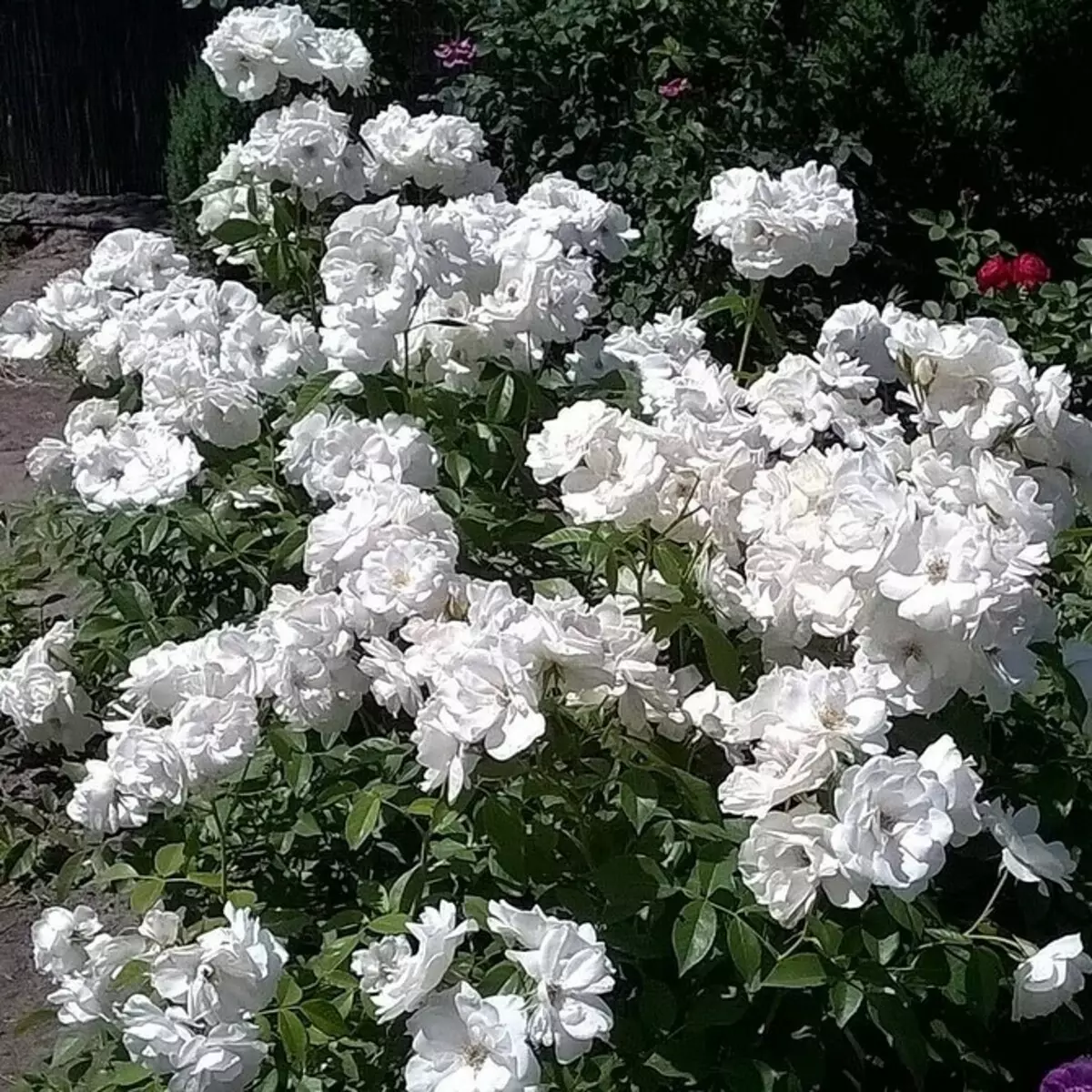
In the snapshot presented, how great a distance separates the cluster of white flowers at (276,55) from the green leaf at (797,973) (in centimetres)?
158

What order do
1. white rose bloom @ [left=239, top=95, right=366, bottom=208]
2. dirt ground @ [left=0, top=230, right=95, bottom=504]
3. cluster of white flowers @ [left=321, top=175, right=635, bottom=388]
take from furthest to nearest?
1. dirt ground @ [left=0, top=230, right=95, bottom=504]
2. white rose bloom @ [left=239, top=95, right=366, bottom=208]
3. cluster of white flowers @ [left=321, top=175, right=635, bottom=388]

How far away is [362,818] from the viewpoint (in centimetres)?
162

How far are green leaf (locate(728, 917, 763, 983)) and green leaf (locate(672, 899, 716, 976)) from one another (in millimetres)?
18

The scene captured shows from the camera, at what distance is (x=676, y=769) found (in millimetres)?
1640

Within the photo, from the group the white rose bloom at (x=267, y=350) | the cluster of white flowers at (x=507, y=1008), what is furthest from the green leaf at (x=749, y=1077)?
the white rose bloom at (x=267, y=350)

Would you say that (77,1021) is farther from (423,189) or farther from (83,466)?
(423,189)

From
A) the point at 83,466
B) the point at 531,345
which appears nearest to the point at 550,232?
the point at 531,345

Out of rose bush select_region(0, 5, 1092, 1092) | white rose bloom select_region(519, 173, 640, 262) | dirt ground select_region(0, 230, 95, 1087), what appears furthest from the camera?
dirt ground select_region(0, 230, 95, 1087)

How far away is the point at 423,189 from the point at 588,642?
1240 mm

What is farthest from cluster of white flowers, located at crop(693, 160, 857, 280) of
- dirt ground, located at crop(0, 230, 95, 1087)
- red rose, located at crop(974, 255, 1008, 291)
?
red rose, located at crop(974, 255, 1008, 291)

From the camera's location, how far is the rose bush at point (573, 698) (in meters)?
1.48

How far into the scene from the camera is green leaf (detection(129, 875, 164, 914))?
68.1 inches

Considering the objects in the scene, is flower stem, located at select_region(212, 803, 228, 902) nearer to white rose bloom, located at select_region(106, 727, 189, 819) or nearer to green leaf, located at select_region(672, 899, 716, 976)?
white rose bloom, located at select_region(106, 727, 189, 819)

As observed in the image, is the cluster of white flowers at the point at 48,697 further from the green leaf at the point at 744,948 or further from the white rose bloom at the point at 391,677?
the green leaf at the point at 744,948
